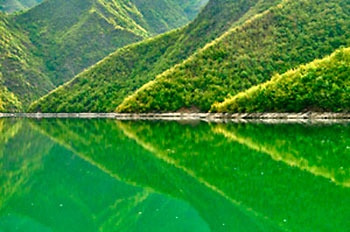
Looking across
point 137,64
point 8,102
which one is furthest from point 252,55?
point 8,102

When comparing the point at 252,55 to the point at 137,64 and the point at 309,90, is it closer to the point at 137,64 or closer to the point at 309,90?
the point at 309,90

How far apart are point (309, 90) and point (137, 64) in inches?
4264

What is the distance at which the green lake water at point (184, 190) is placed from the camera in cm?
1352

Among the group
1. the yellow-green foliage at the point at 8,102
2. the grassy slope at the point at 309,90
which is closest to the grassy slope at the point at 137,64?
the yellow-green foliage at the point at 8,102

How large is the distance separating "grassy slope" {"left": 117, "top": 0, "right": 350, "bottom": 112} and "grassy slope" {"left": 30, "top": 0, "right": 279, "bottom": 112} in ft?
79.2

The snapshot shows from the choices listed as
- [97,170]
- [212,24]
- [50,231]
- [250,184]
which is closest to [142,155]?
[97,170]

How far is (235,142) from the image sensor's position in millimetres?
34781

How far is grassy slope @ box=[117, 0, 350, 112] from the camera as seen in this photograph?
108 meters

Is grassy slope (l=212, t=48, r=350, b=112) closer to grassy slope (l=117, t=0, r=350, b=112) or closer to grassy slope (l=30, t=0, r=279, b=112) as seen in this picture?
grassy slope (l=117, t=0, r=350, b=112)

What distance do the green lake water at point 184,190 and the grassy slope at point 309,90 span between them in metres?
43.8

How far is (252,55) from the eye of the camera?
375 feet

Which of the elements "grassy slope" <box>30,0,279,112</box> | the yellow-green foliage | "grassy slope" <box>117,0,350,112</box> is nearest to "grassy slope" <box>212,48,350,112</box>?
"grassy slope" <box>117,0,350,112</box>

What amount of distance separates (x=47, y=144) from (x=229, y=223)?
32.0 metres

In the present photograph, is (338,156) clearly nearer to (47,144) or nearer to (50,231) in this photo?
(50,231)
